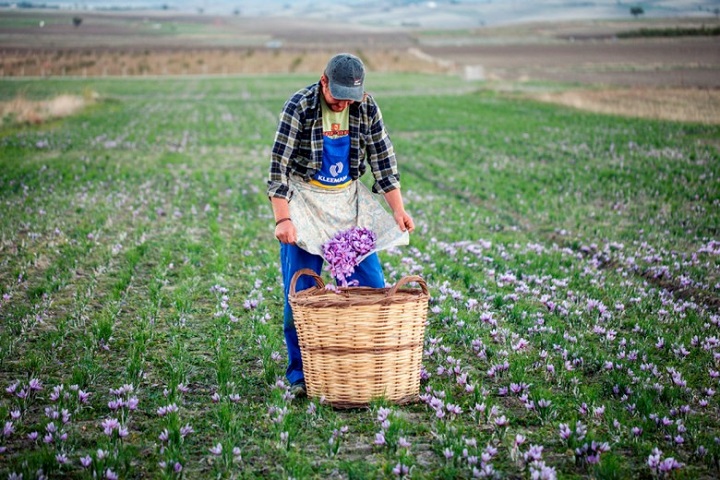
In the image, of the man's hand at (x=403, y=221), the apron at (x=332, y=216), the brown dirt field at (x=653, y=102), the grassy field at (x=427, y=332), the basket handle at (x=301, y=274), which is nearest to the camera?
the grassy field at (x=427, y=332)

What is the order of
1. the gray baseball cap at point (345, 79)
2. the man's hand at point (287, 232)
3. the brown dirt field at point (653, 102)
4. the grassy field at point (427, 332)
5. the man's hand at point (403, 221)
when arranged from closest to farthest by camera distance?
the grassy field at point (427, 332)
the gray baseball cap at point (345, 79)
the man's hand at point (287, 232)
the man's hand at point (403, 221)
the brown dirt field at point (653, 102)

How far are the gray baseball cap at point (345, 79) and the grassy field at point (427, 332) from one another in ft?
7.78

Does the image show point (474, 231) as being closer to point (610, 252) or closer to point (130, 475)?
point (610, 252)

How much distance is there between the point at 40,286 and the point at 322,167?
15.6ft

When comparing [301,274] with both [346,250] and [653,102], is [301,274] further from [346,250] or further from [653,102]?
[653,102]

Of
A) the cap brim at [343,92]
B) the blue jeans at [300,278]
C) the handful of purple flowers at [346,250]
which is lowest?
the blue jeans at [300,278]

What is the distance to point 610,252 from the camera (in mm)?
10797

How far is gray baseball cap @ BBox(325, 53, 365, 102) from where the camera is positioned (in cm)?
541

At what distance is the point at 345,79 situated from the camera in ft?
17.8

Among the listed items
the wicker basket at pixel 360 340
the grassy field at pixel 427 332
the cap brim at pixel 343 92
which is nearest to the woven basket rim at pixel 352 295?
the wicker basket at pixel 360 340

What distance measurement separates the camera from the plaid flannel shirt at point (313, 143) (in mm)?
5699

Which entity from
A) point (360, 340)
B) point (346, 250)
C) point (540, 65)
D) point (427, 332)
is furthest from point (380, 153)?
point (540, 65)

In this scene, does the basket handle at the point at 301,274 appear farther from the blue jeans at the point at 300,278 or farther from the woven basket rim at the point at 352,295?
the blue jeans at the point at 300,278

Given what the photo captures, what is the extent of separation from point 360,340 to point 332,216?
1072mm
